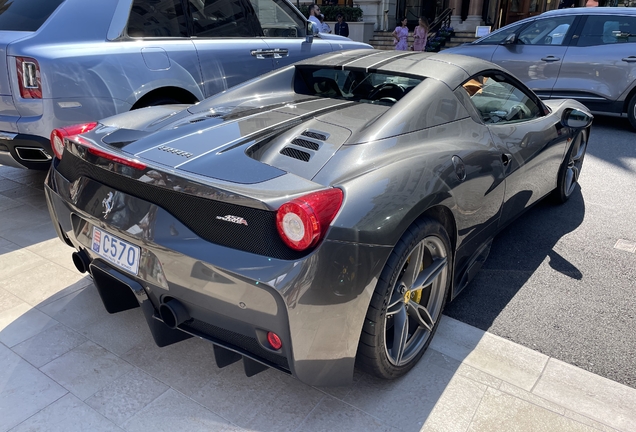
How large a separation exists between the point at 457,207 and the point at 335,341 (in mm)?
991

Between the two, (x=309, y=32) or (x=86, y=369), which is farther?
(x=309, y=32)

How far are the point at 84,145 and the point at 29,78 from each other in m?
1.79

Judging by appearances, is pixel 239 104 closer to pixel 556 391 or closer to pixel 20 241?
pixel 20 241

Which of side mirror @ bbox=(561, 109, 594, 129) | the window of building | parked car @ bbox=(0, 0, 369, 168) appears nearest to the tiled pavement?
parked car @ bbox=(0, 0, 369, 168)

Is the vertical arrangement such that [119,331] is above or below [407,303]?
below

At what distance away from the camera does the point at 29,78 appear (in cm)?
360

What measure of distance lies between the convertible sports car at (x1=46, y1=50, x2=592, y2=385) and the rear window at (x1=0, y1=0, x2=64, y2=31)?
169 centimetres

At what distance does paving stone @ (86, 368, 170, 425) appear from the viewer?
2.12m

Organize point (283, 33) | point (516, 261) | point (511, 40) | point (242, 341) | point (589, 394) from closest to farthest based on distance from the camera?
point (242, 341), point (589, 394), point (516, 261), point (283, 33), point (511, 40)

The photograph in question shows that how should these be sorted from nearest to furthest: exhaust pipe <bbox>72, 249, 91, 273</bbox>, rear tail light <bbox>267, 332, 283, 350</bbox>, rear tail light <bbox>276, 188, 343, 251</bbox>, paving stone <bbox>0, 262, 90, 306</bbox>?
rear tail light <bbox>276, 188, 343, 251</bbox> < rear tail light <bbox>267, 332, 283, 350</bbox> < exhaust pipe <bbox>72, 249, 91, 273</bbox> < paving stone <bbox>0, 262, 90, 306</bbox>

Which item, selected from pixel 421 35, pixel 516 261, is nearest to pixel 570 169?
pixel 516 261

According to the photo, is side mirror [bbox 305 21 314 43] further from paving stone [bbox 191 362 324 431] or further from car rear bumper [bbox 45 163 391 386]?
paving stone [bbox 191 362 324 431]

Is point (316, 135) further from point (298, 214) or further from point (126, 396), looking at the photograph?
point (126, 396)

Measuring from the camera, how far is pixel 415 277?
2.35 metres
